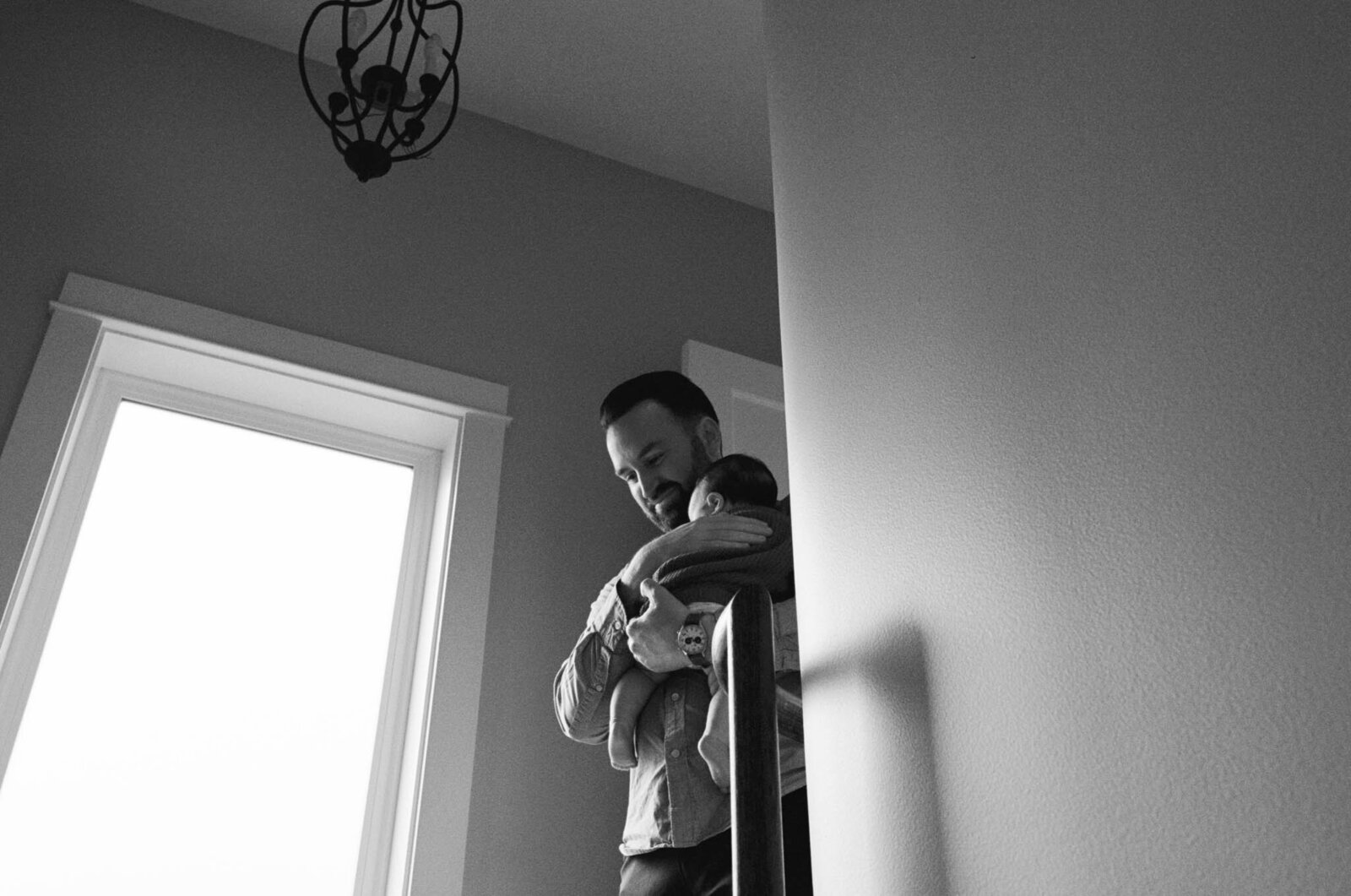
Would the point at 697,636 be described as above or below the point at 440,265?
below

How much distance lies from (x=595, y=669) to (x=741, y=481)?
0.30 m

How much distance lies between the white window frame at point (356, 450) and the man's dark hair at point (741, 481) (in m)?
0.94

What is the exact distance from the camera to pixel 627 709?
142 cm

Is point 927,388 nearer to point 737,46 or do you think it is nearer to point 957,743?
point 957,743

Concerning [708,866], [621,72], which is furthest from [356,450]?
[708,866]

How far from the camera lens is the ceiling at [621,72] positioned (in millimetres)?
2664

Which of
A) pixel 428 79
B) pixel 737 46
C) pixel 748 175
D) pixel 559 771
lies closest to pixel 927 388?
pixel 428 79

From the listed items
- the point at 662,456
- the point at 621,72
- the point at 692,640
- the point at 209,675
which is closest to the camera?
the point at 692,640

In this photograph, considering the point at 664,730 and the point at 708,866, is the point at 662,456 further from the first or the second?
the point at 708,866

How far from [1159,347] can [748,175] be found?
2708 millimetres

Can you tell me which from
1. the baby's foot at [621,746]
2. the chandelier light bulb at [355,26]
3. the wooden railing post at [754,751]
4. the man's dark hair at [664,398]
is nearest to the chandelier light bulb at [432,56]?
the chandelier light bulb at [355,26]

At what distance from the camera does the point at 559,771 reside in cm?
224

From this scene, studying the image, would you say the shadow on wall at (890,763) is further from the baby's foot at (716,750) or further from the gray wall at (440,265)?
the gray wall at (440,265)

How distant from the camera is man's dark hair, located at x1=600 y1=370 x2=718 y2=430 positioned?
1.86 meters
